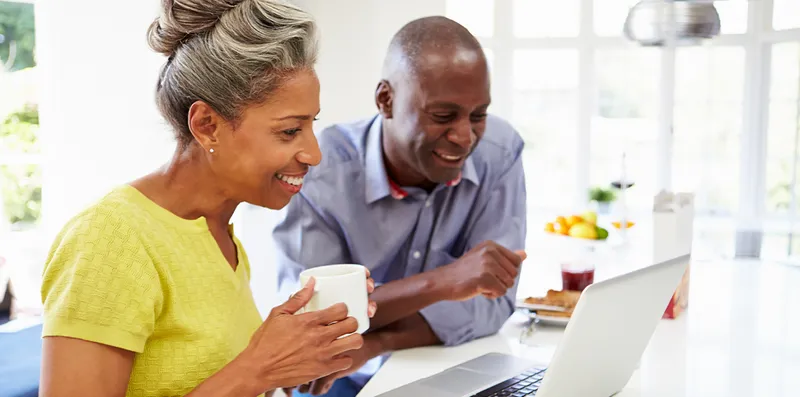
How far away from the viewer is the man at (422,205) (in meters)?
1.68

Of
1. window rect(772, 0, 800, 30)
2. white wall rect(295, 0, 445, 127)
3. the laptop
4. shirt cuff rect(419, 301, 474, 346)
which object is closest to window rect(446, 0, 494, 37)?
white wall rect(295, 0, 445, 127)

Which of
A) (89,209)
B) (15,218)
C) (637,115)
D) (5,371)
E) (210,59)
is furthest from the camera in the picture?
(637,115)

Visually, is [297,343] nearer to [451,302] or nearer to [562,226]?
[451,302]

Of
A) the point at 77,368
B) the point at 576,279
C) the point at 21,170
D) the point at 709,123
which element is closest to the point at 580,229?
the point at 576,279

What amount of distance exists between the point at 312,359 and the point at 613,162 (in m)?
6.27

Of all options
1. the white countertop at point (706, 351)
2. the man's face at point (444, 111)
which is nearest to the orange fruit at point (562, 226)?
the white countertop at point (706, 351)

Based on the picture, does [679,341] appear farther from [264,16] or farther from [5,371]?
[5,371]

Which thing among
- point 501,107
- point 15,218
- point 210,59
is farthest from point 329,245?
point 501,107

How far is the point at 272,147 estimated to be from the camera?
1.20 m

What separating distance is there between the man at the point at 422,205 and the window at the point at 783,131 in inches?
206

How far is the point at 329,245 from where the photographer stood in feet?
6.06

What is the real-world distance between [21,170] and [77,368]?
3.92m

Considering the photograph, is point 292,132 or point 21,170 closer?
point 292,132

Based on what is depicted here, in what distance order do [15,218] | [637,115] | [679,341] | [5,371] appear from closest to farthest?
[679,341] → [5,371] → [15,218] → [637,115]
